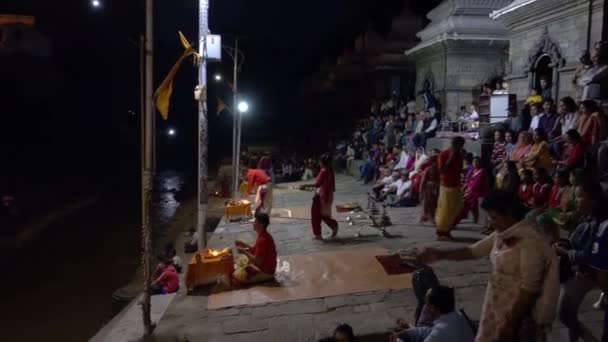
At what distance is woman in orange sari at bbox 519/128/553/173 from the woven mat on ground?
3.45 metres

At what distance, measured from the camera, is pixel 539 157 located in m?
8.93

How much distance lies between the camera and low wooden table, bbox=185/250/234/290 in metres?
6.72

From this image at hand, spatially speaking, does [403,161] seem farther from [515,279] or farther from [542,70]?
[515,279]

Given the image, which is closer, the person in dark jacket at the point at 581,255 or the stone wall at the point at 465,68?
the person in dark jacket at the point at 581,255

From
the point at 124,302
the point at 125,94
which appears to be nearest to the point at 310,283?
the point at 124,302

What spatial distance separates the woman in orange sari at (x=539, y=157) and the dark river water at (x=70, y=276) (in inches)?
357

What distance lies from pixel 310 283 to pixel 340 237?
276 cm

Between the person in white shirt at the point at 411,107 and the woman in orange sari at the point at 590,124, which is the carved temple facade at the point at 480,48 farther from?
the woman in orange sari at the point at 590,124

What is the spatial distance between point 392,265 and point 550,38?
837 cm

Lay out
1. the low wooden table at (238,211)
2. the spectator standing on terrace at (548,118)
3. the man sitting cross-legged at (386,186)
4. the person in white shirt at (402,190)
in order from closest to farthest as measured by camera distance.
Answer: the spectator standing on terrace at (548,118) < the low wooden table at (238,211) < the person in white shirt at (402,190) < the man sitting cross-legged at (386,186)

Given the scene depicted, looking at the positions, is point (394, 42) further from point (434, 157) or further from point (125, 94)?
point (125, 94)

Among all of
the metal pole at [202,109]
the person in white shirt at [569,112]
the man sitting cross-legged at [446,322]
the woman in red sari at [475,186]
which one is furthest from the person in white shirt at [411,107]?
the man sitting cross-legged at [446,322]

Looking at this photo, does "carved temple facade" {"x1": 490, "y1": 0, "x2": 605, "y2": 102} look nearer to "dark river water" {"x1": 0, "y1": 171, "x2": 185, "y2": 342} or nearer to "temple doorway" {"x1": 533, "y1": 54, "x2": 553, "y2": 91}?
"temple doorway" {"x1": 533, "y1": 54, "x2": 553, "y2": 91}

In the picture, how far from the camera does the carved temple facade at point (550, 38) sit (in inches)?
420
